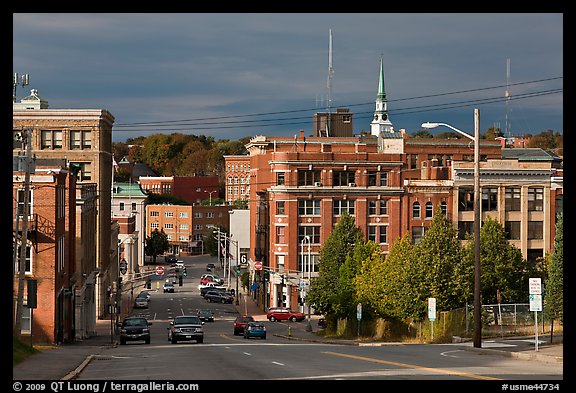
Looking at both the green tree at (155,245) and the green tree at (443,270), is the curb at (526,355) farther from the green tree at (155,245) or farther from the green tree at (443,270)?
the green tree at (155,245)

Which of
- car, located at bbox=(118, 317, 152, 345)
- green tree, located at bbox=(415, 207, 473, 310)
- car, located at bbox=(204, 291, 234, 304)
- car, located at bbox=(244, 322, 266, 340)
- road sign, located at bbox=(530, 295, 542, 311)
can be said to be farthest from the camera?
car, located at bbox=(204, 291, 234, 304)

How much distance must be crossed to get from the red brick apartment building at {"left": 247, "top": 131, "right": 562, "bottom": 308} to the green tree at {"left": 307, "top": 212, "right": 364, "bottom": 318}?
14.7m

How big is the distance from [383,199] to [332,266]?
81.7ft

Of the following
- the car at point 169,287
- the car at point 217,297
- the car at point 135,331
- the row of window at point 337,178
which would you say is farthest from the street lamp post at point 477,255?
the car at point 169,287

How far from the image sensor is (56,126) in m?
106

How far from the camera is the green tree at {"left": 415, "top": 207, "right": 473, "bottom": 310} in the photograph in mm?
64375

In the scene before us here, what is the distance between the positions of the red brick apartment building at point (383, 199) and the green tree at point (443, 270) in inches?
1593

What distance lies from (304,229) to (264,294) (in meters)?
15.2

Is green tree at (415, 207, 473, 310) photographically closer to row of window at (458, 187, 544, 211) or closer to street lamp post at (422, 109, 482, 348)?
street lamp post at (422, 109, 482, 348)

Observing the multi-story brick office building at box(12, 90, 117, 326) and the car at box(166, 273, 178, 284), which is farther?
the car at box(166, 273, 178, 284)

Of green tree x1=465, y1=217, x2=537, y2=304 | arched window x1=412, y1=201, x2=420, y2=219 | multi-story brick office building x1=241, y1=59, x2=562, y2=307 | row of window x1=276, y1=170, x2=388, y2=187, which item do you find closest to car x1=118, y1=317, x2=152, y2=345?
green tree x1=465, y1=217, x2=537, y2=304
